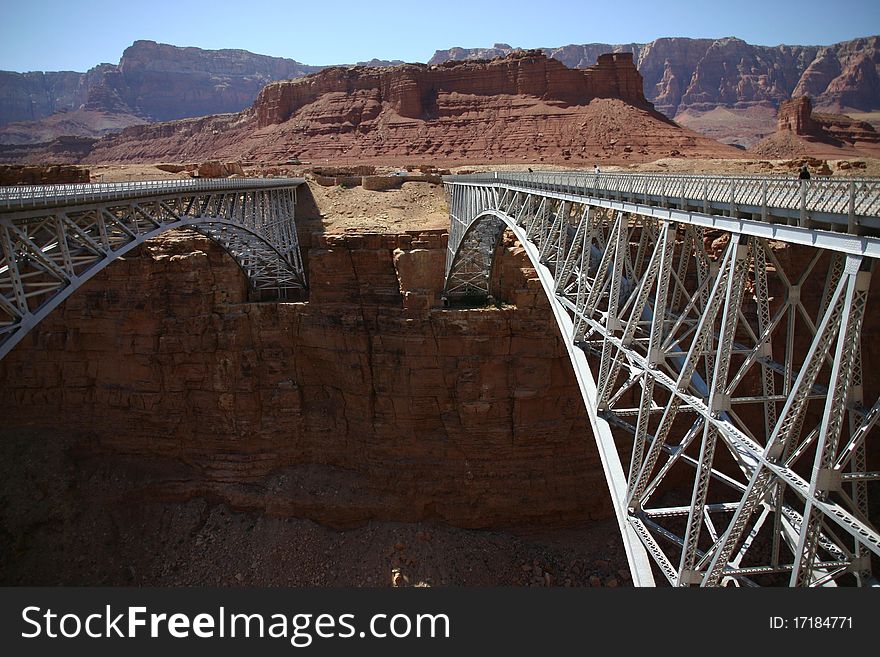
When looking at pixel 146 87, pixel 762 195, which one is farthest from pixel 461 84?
pixel 146 87

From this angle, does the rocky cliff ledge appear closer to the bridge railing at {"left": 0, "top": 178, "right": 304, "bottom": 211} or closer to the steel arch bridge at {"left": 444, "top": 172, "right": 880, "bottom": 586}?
the bridge railing at {"left": 0, "top": 178, "right": 304, "bottom": 211}

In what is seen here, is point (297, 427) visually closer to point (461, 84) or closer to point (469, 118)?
point (469, 118)

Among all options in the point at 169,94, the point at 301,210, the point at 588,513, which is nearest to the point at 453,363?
the point at 588,513

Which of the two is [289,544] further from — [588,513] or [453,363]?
[588,513]

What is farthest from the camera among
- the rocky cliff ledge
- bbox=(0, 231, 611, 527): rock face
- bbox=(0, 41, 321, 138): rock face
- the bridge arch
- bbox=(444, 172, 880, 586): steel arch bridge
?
bbox=(0, 41, 321, 138): rock face

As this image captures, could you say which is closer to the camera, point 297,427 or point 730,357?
point 730,357

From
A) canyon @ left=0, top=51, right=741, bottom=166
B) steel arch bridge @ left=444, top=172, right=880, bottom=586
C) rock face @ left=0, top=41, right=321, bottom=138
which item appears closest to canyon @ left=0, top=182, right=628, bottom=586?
steel arch bridge @ left=444, top=172, right=880, bottom=586
